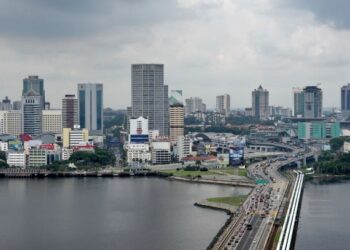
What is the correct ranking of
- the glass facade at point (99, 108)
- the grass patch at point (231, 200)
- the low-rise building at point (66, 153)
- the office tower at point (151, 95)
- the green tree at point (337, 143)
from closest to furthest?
the grass patch at point (231, 200) → the low-rise building at point (66, 153) → the green tree at point (337, 143) → the office tower at point (151, 95) → the glass facade at point (99, 108)

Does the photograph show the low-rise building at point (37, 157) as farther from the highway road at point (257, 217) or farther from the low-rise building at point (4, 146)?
the highway road at point (257, 217)

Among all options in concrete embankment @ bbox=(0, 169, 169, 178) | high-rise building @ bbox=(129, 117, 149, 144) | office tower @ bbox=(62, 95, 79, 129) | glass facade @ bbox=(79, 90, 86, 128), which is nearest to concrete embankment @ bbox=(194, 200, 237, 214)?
concrete embankment @ bbox=(0, 169, 169, 178)

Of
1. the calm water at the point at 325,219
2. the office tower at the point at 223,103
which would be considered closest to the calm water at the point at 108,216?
the calm water at the point at 325,219

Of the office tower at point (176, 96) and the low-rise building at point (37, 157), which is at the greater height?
the office tower at point (176, 96)

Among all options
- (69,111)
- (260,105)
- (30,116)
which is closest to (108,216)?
(30,116)

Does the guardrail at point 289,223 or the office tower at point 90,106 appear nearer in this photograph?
the guardrail at point 289,223

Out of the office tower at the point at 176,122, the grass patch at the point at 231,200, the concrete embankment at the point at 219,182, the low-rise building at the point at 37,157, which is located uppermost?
the office tower at the point at 176,122
